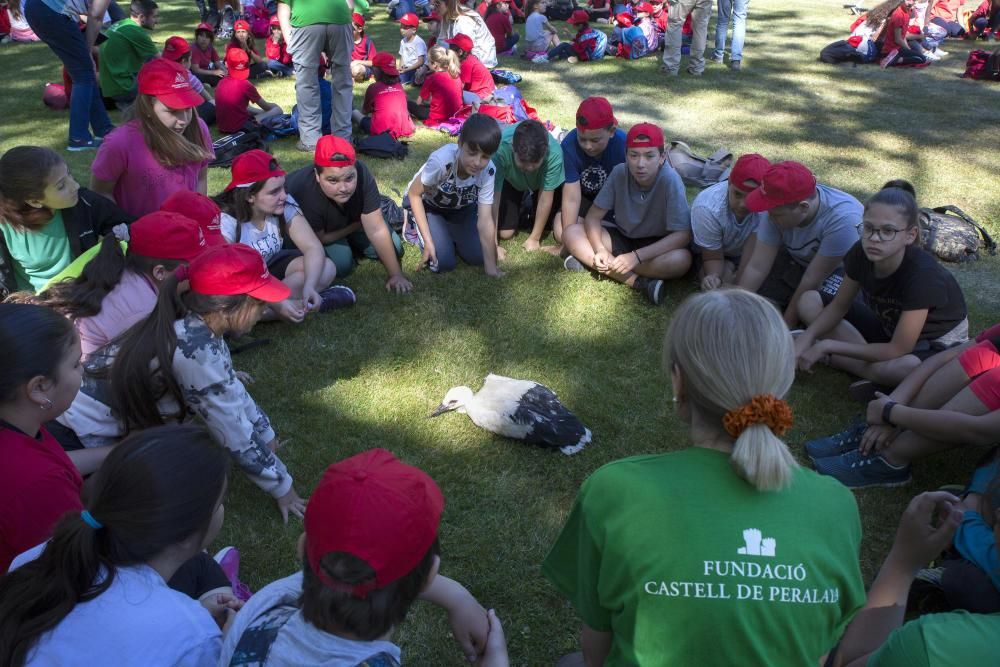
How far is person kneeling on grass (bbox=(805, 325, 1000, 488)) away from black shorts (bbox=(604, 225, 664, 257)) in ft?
6.11

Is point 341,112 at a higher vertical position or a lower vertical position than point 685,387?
lower

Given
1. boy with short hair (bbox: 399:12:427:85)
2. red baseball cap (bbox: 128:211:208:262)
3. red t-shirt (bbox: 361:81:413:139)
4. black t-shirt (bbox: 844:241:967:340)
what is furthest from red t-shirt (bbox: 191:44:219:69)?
black t-shirt (bbox: 844:241:967:340)

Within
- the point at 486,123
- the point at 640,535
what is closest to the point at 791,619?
the point at 640,535

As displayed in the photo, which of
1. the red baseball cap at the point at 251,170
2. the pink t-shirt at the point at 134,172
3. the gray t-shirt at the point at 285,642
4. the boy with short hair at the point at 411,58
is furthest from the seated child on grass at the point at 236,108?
the gray t-shirt at the point at 285,642

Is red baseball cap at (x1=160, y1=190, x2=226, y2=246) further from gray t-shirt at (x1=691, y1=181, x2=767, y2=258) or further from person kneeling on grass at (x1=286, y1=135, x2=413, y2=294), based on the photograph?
gray t-shirt at (x1=691, y1=181, x2=767, y2=258)

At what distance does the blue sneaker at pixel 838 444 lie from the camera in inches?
130

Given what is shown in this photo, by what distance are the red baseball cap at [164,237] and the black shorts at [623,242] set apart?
266cm

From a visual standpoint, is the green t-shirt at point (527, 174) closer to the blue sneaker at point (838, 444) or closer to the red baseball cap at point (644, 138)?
the red baseball cap at point (644, 138)

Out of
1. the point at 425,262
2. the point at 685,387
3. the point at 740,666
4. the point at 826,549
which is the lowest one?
the point at 425,262

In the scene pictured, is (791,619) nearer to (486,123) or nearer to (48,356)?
(48,356)

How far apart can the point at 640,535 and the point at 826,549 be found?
1.18 ft

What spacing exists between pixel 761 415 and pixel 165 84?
3850mm

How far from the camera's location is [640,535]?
4.80 ft

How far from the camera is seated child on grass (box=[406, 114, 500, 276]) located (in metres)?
4.55
